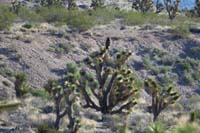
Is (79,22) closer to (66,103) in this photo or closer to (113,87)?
(113,87)

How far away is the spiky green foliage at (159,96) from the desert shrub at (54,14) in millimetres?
23370

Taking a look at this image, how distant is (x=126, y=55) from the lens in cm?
2695

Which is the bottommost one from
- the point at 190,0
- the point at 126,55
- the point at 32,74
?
the point at 190,0

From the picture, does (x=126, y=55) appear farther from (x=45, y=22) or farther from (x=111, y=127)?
(x=45, y=22)

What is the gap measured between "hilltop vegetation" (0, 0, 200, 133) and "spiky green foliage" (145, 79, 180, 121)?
0.05 metres

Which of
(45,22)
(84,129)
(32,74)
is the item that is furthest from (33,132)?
(45,22)

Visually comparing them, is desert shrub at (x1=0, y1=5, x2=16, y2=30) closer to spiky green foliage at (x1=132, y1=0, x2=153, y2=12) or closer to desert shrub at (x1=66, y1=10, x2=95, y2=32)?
desert shrub at (x1=66, y1=10, x2=95, y2=32)

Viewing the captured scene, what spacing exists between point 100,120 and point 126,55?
3.35 meters

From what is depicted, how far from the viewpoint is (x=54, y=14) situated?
50969 mm

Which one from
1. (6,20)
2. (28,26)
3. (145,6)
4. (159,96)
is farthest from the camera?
(145,6)

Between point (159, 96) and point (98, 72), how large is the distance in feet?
11.9

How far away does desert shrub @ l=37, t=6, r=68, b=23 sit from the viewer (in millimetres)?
49656

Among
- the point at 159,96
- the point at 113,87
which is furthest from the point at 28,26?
the point at 159,96

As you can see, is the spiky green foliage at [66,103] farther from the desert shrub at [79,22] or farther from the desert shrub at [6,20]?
the desert shrub at [79,22]
